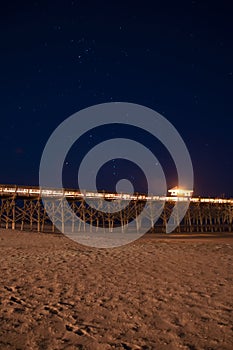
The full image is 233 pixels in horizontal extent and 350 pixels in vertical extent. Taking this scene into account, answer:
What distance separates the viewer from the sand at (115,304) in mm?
4051

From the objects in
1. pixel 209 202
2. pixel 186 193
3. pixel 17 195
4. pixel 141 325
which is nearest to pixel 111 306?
Result: pixel 141 325

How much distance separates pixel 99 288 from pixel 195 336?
113 inches

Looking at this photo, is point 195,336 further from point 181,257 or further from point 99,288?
point 181,257

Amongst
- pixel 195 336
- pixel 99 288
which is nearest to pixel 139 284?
pixel 99 288

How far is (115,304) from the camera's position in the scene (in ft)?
18.1

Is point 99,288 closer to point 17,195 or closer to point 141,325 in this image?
point 141,325

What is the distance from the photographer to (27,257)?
33.8 feet

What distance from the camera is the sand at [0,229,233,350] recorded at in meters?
4.05

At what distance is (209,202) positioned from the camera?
35031 millimetres

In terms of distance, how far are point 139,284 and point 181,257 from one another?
4.12 metres

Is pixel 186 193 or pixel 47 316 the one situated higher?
pixel 186 193

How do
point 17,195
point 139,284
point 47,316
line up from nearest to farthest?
point 47,316, point 139,284, point 17,195

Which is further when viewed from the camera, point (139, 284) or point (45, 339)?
point (139, 284)

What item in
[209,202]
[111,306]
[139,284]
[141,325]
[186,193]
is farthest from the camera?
[186,193]
